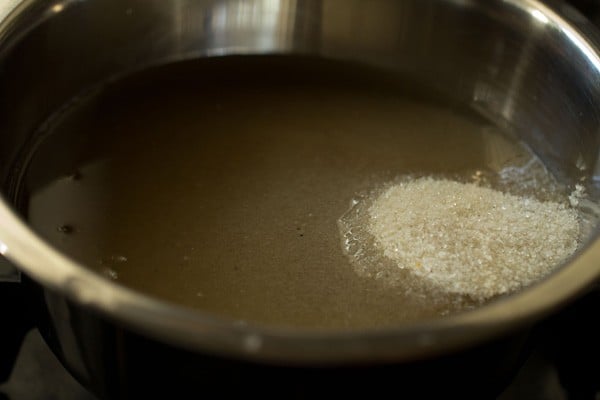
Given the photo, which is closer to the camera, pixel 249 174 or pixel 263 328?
pixel 263 328

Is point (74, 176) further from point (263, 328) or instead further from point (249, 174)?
point (263, 328)

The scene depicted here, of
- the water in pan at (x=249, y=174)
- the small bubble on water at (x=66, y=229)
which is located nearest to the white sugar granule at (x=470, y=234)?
the water in pan at (x=249, y=174)

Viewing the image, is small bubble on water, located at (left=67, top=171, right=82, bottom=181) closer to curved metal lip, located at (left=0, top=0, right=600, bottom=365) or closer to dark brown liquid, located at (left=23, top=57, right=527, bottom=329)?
dark brown liquid, located at (left=23, top=57, right=527, bottom=329)

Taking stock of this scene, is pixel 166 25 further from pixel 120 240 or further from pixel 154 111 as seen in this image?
pixel 120 240

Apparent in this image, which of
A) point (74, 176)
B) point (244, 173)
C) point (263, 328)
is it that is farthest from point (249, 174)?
point (263, 328)

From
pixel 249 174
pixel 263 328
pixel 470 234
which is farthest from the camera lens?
pixel 249 174

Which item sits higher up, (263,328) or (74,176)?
(263,328)

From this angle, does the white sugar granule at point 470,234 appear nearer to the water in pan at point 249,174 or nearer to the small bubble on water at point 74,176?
the water in pan at point 249,174
